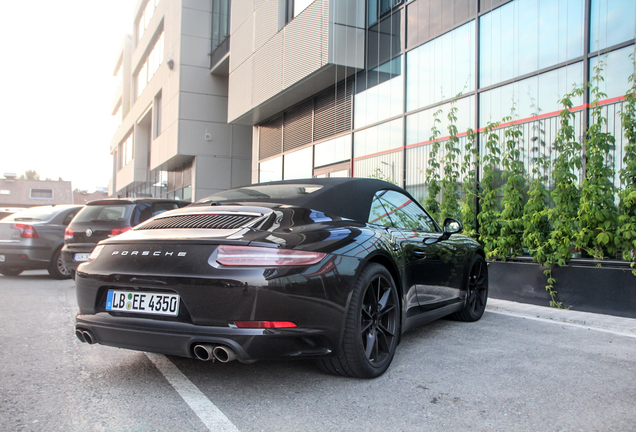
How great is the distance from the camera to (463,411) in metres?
2.86

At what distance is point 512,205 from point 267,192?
463cm

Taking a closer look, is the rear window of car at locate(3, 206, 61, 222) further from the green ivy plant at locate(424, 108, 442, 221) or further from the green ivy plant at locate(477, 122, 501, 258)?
the green ivy plant at locate(477, 122, 501, 258)

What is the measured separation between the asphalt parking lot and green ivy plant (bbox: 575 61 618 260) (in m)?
1.82

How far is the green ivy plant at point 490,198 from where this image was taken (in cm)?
787

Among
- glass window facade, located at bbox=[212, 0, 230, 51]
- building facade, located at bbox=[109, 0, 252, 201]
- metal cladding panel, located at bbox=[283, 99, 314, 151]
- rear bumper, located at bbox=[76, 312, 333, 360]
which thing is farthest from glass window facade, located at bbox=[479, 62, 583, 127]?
glass window facade, located at bbox=[212, 0, 230, 51]

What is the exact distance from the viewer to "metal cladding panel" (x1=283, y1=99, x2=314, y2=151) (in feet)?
48.0

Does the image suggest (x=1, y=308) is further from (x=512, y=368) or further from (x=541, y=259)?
(x=541, y=259)

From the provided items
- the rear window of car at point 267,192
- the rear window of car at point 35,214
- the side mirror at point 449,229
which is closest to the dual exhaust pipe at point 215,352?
the rear window of car at point 267,192

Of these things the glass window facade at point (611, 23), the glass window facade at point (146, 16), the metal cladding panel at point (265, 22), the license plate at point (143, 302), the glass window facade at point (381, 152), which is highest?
the glass window facade at point (146, 16)

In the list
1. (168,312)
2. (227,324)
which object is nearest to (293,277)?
(227,324)

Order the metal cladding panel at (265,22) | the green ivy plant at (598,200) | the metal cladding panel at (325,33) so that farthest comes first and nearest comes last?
1. the metal cladding panel at (265,22)
2. the metal cladding panel at (325,33)
3. the green ivy plant at (598,200)

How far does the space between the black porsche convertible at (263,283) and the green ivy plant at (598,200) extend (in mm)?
3300

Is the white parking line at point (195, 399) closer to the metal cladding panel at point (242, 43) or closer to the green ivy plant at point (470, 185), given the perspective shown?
the green ivy plant at point (470, 185)

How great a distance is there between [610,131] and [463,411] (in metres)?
5.12
